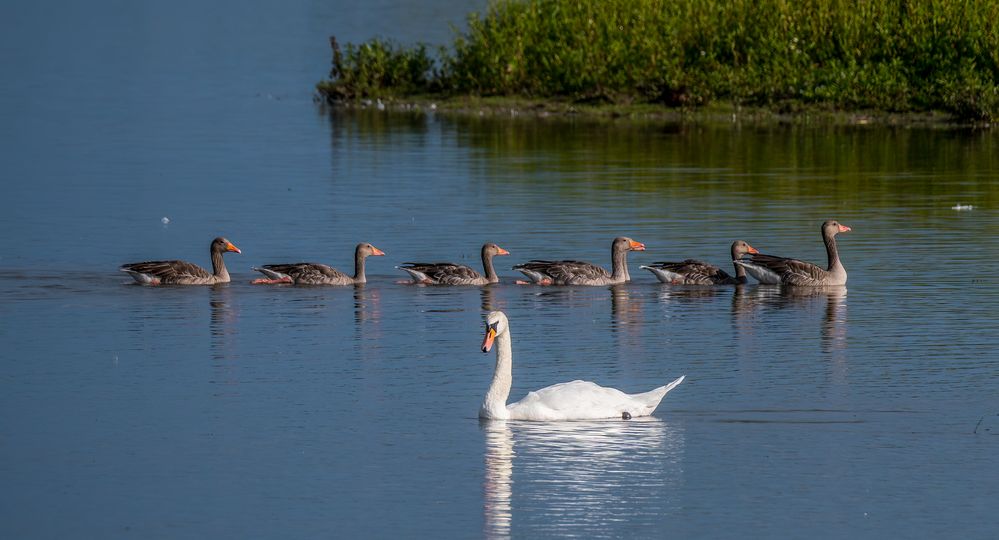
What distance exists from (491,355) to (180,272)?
21.1ft

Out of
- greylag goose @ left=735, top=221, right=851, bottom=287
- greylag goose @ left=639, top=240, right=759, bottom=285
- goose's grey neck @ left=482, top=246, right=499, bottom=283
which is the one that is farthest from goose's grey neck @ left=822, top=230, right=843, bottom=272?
goose's grey neck @ left=482, top=246, right=499, bottom=283

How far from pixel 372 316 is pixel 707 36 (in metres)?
27.7

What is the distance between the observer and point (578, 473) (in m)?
16.0

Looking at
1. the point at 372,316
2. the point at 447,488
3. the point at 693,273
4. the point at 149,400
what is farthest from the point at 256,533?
the point at 693,273

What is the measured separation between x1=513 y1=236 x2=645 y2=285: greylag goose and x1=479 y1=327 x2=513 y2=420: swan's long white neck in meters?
7.90

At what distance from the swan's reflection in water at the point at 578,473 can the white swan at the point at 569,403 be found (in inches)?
3.7

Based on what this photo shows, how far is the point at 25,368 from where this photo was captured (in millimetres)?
20594

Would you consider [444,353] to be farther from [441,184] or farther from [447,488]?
[441,184]

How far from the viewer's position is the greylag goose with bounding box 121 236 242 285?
2589 cm

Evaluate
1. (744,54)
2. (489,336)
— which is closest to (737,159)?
(744,54)

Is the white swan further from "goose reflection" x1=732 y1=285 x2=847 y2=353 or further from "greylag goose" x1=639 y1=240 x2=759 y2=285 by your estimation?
"greylag goose" x1=639 y1=240 x2=759 y2=285

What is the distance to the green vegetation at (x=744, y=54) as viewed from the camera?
155 ft

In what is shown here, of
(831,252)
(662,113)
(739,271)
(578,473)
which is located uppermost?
(662,113)

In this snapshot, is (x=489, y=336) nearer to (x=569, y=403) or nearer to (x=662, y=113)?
(x=569, y=403)
